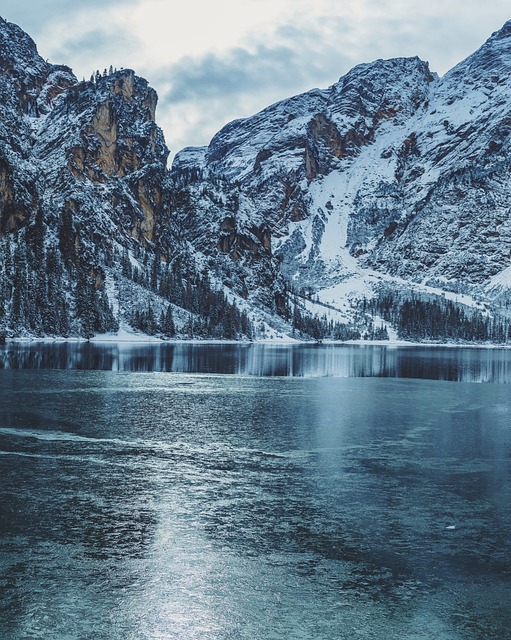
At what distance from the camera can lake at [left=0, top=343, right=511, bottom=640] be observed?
13.8 metres

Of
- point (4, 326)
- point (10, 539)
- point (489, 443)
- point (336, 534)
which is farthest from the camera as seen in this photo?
point (4, 326)

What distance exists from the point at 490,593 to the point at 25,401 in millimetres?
38091

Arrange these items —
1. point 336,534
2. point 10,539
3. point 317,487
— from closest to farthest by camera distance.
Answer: point 10,539 → point 336,534 → point 317,487

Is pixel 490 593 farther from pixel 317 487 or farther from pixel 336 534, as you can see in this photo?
pixel 317 487

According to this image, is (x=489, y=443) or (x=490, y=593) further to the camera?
(x=489, y=443)

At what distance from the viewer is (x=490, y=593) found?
1516cm

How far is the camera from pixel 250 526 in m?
19.7

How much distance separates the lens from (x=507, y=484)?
25.5 m

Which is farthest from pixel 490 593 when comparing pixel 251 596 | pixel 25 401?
pixel 25 401

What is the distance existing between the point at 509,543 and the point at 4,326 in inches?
6944

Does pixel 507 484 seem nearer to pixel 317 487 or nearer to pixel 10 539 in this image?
pixel 317 487

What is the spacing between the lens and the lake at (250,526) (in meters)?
13.8

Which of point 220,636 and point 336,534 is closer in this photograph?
point 220,636

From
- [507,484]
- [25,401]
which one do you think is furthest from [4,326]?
[507,484]
